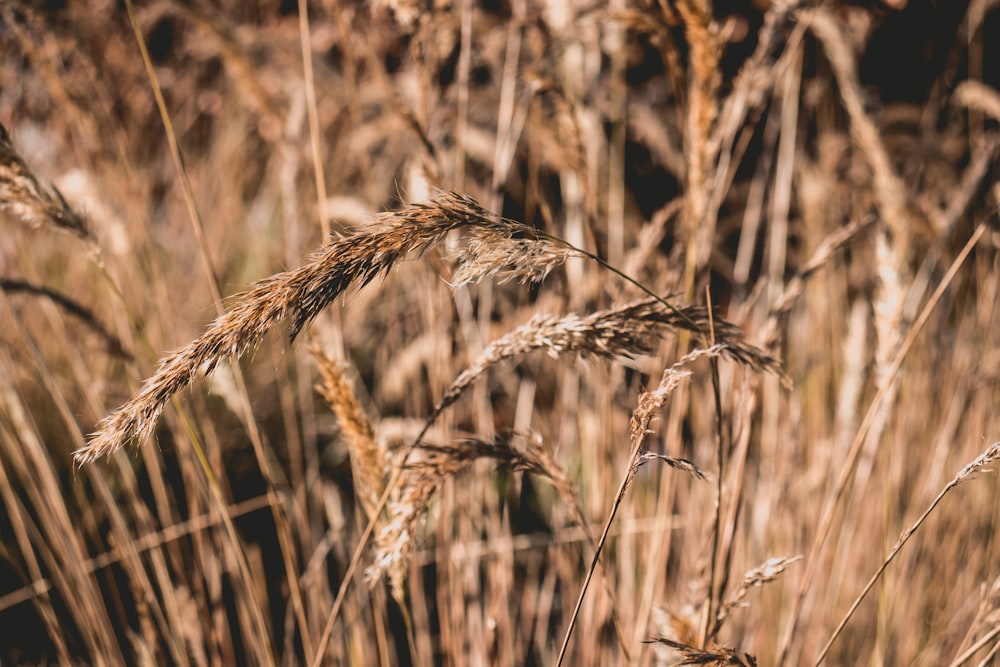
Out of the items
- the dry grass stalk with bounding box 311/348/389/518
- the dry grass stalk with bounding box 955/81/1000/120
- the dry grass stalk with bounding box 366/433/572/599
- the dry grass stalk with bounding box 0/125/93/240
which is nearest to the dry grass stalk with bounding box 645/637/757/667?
the dry grass stalk with bounding box 366/433/572/599

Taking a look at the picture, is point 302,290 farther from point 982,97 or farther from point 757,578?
point 982,97

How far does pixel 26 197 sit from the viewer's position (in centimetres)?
88

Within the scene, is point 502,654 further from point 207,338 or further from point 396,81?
point 396,81

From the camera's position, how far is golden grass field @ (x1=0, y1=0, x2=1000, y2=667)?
32.4 inches

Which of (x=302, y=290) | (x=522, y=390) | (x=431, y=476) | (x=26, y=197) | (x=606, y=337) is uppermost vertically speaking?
(x=26, y=197)

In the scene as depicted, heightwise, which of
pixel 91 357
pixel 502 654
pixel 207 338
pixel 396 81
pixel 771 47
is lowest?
pixel 502 654

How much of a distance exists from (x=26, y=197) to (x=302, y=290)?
49cm

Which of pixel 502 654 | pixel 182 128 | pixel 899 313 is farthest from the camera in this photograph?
pixel 182 128

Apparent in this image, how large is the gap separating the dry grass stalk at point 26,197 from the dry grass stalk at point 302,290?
0.40 m

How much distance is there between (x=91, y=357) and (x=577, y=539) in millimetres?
1878

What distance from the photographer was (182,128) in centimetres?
376

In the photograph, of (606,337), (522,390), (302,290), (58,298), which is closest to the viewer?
(302,290)

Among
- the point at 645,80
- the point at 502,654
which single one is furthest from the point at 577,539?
the point at 645,80

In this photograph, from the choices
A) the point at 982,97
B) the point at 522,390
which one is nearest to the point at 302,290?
the point at 522,390
